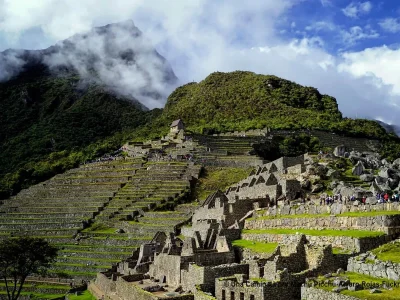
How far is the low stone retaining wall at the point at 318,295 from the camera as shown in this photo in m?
13.9

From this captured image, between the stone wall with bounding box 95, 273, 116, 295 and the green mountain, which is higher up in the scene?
the green mountain

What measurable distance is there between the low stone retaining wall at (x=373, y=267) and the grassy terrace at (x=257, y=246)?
517 centimetres

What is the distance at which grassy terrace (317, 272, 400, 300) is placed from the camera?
13.2 meters

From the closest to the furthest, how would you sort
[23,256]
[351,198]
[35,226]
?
[351,198] → [23,256] → [35,226]

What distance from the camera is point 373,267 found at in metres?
15.9

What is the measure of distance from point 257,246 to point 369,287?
33.5 feet

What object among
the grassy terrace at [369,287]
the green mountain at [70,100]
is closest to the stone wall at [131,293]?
→ the grassy terrace at [369,287]

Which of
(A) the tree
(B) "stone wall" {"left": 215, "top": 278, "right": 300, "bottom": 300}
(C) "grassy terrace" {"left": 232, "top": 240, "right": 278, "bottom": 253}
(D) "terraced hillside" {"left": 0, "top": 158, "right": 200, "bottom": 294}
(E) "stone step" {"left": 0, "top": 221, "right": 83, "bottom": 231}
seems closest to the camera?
(B) "stone wall" {"left": 215, "top": 278, "right": 300, "bottom": 300}

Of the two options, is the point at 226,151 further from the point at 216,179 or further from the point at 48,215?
the point at 48,215

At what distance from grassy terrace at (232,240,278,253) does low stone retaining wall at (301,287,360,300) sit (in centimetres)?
596

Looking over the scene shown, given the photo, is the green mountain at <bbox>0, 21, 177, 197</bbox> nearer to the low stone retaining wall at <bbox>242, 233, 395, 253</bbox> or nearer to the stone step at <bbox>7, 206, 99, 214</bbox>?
the stone step at <bbox>7, 206, 99, 214</bbox>

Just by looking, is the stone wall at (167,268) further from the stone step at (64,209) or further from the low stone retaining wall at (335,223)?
the stone step at (64,209)

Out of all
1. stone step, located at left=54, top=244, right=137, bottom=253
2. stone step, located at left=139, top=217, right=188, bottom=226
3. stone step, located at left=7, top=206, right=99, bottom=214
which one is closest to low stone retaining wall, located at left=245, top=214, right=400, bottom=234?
stone step, located at left=139, top=217, right=188, bottom=226

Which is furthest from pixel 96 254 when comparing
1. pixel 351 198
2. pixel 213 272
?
pixel 213 272
